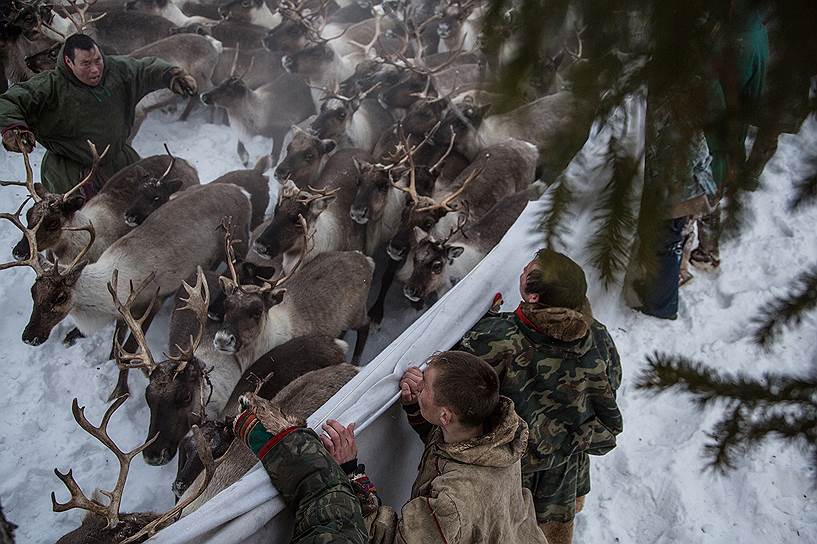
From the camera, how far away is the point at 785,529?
3375mm

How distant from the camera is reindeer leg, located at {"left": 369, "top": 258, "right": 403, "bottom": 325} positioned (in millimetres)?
4992

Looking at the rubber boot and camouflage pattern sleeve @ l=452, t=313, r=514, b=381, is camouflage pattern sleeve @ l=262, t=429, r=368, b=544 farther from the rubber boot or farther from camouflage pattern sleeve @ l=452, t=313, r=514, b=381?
the rubber boot

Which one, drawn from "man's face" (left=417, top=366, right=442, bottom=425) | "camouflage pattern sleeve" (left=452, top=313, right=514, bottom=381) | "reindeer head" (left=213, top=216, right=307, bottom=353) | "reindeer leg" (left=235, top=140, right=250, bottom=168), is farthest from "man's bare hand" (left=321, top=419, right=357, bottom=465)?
"reindeer leg" (left=235, top=140, right=250, bottom=168)

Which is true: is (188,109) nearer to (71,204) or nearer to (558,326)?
(71,204)

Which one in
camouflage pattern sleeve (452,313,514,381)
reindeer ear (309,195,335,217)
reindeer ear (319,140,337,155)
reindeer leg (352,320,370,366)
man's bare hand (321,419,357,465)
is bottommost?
reindeer leg (352,320,370,366)

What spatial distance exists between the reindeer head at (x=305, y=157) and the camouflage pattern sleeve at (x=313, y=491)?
3.88m

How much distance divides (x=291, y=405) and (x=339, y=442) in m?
1.22

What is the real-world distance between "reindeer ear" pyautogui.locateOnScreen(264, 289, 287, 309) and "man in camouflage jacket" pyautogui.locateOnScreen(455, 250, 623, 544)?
1.73 metres

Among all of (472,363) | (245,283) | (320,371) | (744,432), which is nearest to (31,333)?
(245,283)

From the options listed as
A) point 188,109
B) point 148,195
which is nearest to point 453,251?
point 148,195

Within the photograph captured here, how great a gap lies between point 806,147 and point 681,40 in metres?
0.41

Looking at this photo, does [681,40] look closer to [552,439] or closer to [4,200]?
[552,439]

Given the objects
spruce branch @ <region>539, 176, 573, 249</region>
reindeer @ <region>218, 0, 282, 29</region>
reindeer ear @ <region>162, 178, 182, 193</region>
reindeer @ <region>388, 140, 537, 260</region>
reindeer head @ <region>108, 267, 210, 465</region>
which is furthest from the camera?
reindeer @ <region>218, 0, 282, 29</region>

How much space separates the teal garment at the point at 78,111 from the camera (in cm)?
431
